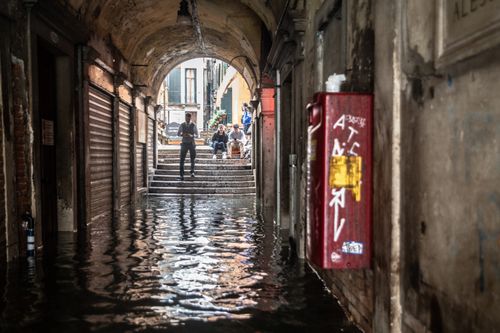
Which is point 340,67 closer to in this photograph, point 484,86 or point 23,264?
point 484,86

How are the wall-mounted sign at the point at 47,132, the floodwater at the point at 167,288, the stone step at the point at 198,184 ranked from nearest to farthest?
the floodwater at the point at 167,288 → the wall-mounted sign at the point at 47,132 → the stone step at the point at 198,184

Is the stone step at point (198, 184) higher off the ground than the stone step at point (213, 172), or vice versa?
the stone step at point (213, 172)

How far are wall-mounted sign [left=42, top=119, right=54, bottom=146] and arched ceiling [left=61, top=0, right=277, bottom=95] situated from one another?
6.41ft

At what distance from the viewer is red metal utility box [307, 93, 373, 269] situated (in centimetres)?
317

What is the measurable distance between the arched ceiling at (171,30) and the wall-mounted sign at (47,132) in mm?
1954

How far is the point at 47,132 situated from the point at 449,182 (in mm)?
6954

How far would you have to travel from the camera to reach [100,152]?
35.1 ft

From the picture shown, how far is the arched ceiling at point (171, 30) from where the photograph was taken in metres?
10.4

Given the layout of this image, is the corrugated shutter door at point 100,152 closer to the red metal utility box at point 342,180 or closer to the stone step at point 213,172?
the stone step at point 213,172

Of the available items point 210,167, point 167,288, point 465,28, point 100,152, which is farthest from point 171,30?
point 465,28

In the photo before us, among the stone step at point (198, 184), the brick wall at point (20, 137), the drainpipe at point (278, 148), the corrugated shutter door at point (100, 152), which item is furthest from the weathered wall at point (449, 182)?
the stone step at point (198, 184)

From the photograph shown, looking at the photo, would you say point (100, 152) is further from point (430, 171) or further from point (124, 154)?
point (430, 171)

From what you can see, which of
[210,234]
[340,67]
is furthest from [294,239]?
[340,67]

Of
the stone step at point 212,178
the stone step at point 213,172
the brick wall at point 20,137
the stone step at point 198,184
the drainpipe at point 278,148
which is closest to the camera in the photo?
the brick wall at point 20,137
